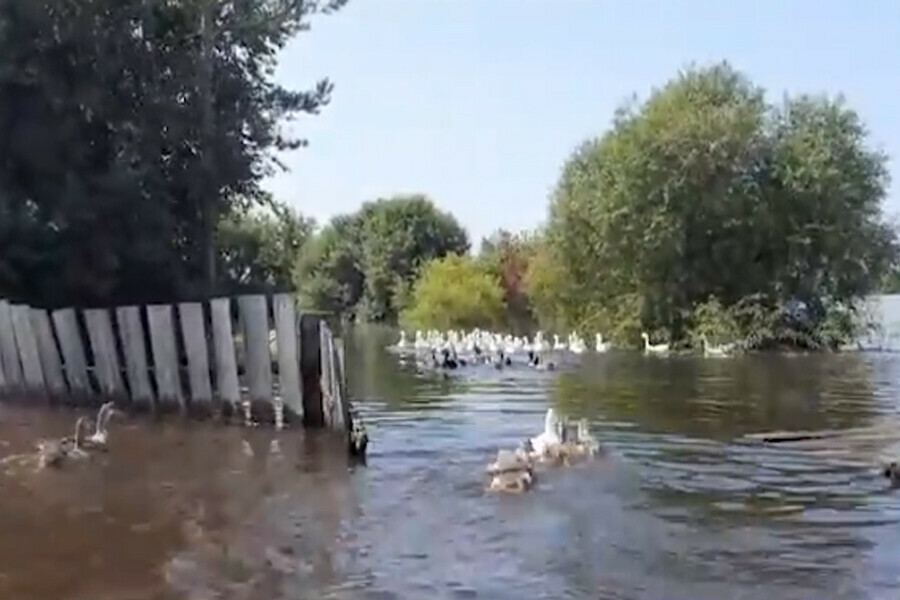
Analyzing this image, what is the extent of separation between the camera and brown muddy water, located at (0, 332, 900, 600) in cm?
848

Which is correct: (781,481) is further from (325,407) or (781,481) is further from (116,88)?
(116,88)

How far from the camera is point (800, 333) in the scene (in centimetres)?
4878

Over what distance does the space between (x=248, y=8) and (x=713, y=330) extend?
2613 centimetres

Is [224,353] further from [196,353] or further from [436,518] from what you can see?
[436,518]

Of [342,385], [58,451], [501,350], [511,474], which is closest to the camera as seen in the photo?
[511,474]

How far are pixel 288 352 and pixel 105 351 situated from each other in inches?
162

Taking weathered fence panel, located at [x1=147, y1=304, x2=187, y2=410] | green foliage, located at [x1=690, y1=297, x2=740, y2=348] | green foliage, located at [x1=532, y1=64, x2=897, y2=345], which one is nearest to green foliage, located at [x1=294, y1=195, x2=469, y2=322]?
green foliage, located at [x1=532, y1=64, x2=897, y2=345]

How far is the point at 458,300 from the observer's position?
6188cm

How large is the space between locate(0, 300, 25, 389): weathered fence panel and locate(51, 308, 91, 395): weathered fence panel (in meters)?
1.00

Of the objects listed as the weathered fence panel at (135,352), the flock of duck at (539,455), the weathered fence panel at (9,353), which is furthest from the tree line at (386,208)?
the flock of duck at (539,455)

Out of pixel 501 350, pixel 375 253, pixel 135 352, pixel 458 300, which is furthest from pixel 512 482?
pixel 375 253

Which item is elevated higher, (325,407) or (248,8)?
(248,8)

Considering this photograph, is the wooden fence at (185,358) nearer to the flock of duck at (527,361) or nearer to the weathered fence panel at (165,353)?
the weathered fence panel at (165,353)

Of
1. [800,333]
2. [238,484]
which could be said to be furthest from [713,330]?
[238,484]
